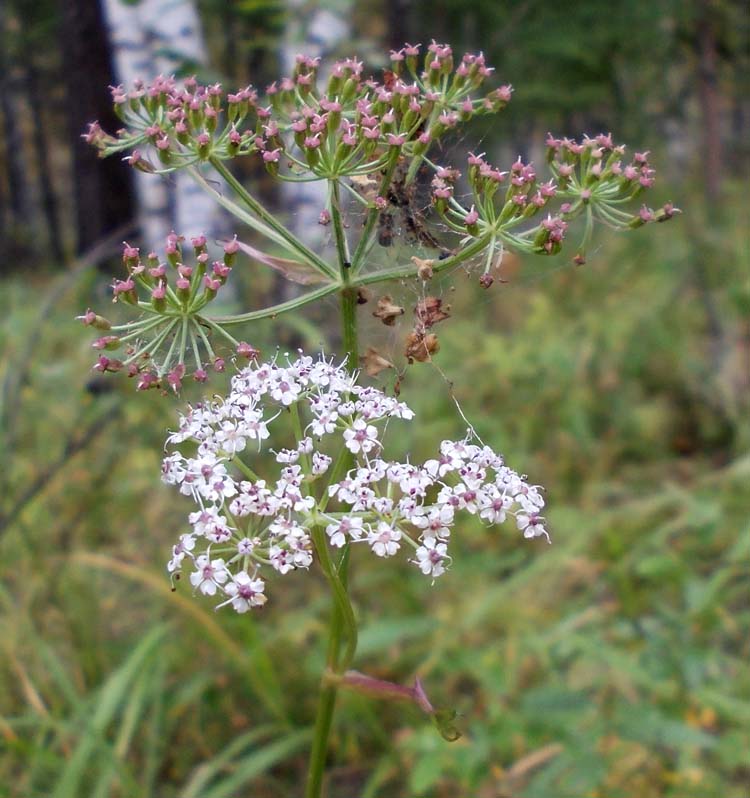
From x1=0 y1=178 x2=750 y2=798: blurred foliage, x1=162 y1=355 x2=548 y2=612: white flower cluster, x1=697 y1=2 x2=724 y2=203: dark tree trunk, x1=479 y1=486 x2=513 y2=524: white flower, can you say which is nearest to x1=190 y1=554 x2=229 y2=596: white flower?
x1=162 y1=355 x2=548 y2=612: white flower cluster

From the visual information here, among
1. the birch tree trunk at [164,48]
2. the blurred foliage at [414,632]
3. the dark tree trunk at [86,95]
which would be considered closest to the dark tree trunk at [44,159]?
the dark tree trunk at [86,95]

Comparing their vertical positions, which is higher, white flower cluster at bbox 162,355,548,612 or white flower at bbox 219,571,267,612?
Answer: white flower cluster at bbox 162,355,548,612

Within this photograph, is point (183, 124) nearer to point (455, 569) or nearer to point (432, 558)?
point (432, 558)

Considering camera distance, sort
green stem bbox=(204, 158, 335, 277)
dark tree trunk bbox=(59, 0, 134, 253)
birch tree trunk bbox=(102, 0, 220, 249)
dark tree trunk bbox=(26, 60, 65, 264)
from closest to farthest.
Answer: green stem bbox=(204, 158, 335, 277)
birch tree trunk bbox=(102, 0, 220, 249)
dark tree trunk bbox=(59, 0, 134, 253)
dark tree trunk bbox=(26, 60, 65, 264)

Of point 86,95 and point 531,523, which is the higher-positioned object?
point 531,523

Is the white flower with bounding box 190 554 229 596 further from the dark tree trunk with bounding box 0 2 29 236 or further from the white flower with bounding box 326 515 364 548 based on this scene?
the dark tree trunk with bounding box 0 2 29 236

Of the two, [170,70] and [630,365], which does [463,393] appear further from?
[170,70]

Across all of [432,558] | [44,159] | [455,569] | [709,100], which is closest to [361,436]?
[432,558]
